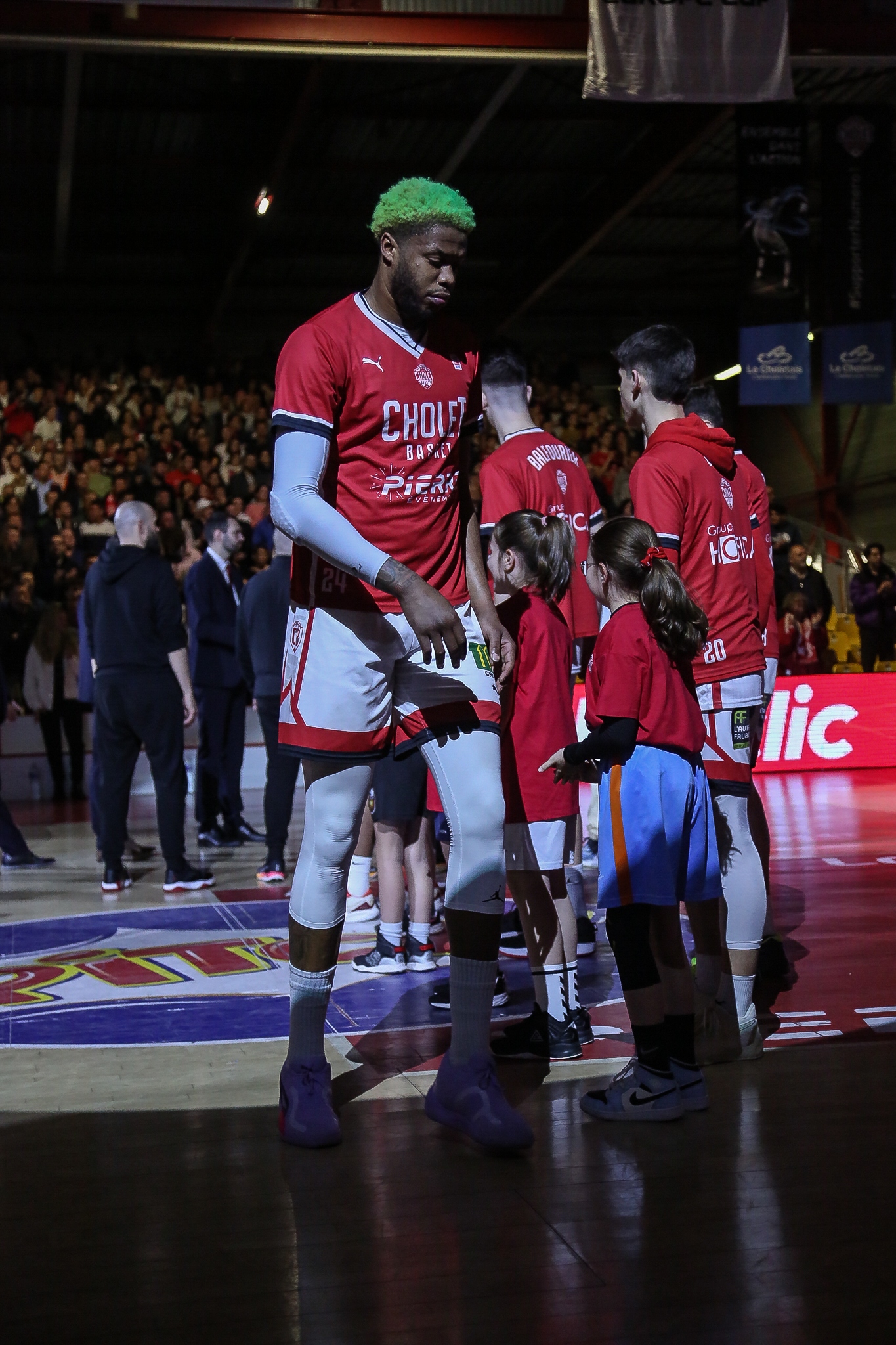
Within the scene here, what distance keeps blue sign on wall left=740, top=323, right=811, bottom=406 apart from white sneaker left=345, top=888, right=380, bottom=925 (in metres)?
10.0

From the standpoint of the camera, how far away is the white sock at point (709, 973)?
370 cm

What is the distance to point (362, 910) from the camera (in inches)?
224

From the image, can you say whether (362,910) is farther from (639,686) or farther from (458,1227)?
(458,1227)

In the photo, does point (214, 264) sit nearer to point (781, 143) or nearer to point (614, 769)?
point (781, 143)

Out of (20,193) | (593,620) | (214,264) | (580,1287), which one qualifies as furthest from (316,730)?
(214,264)

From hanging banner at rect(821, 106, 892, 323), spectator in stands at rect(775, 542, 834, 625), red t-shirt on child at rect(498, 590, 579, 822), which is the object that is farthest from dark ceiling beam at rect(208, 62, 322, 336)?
red t-shirt on child at rect(498, 590, 579, 822)

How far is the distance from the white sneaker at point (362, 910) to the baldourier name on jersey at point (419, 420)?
9.46 ft

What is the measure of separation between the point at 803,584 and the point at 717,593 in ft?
35.3

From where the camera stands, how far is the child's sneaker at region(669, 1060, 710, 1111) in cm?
303

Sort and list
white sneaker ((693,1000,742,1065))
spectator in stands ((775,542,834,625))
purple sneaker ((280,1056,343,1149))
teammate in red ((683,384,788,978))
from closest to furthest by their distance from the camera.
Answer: purple sneaker ((280,1056,343,1149)), white sneaker ((693,1000,742,1065)), teammate in red ((683,384,788,978)), spectator in stands ((775,542,834,625))

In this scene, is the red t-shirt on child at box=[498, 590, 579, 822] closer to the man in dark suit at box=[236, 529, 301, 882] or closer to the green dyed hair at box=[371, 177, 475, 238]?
the green dyed hair at box=[371, 177, 475, 238]

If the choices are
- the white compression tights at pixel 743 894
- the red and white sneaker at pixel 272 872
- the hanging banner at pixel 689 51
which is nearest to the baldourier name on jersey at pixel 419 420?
the white compression tights at pixel 743 894

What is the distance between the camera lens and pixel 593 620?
17.1 feet

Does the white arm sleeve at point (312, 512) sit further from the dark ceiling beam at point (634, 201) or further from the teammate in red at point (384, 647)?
the dark ceiling beam at point (634, 201)
